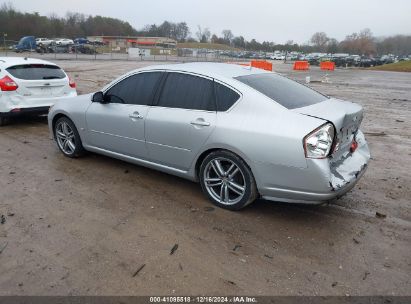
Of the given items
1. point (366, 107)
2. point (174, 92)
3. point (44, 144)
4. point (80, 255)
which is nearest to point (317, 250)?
point (80, 255)

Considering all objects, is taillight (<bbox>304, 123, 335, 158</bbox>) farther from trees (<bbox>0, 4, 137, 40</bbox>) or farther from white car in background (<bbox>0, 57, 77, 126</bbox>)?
trees (<bbox>0, 4, 137, 40</bbox>)

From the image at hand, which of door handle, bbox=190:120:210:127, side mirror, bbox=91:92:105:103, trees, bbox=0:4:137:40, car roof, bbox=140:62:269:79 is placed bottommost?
door handle, bbox=190:120:210:127

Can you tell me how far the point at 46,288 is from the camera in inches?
115

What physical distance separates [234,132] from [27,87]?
584 cm

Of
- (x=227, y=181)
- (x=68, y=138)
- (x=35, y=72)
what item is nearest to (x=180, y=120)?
(x=227, y=181)

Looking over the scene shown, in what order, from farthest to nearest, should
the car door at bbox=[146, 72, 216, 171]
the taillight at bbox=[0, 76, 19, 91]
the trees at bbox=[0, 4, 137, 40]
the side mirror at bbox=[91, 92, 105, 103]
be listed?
the trees at bbox=[0, 4, 137, 40]
the taillight at bbox=[0, 76, 19, 91]
the side mirror at bbox=[91, 92, 105, 103]
the car door at bbox=[146, 72, 216, 171]

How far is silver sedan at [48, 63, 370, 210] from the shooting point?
367 centimetres

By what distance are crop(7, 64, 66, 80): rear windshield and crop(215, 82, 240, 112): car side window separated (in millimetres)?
5514

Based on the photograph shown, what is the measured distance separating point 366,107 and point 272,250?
1053cm

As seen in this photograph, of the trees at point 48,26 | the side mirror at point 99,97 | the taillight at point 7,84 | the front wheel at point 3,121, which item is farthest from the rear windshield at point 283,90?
the trees at point 48,26

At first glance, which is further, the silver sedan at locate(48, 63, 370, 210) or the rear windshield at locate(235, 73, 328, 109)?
the rear windshield at locate(235, 73, 328, 109)

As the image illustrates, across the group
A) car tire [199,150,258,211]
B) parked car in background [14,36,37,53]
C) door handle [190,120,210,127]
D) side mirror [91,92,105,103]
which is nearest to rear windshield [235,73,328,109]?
door handle [190,120,210,127]

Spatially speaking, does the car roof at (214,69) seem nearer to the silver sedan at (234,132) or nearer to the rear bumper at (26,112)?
the silver sedan at (234,132)

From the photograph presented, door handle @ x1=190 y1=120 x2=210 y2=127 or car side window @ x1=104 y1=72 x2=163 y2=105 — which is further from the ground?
car side window @ x1=104 y1=72 x2=163 y2=105
